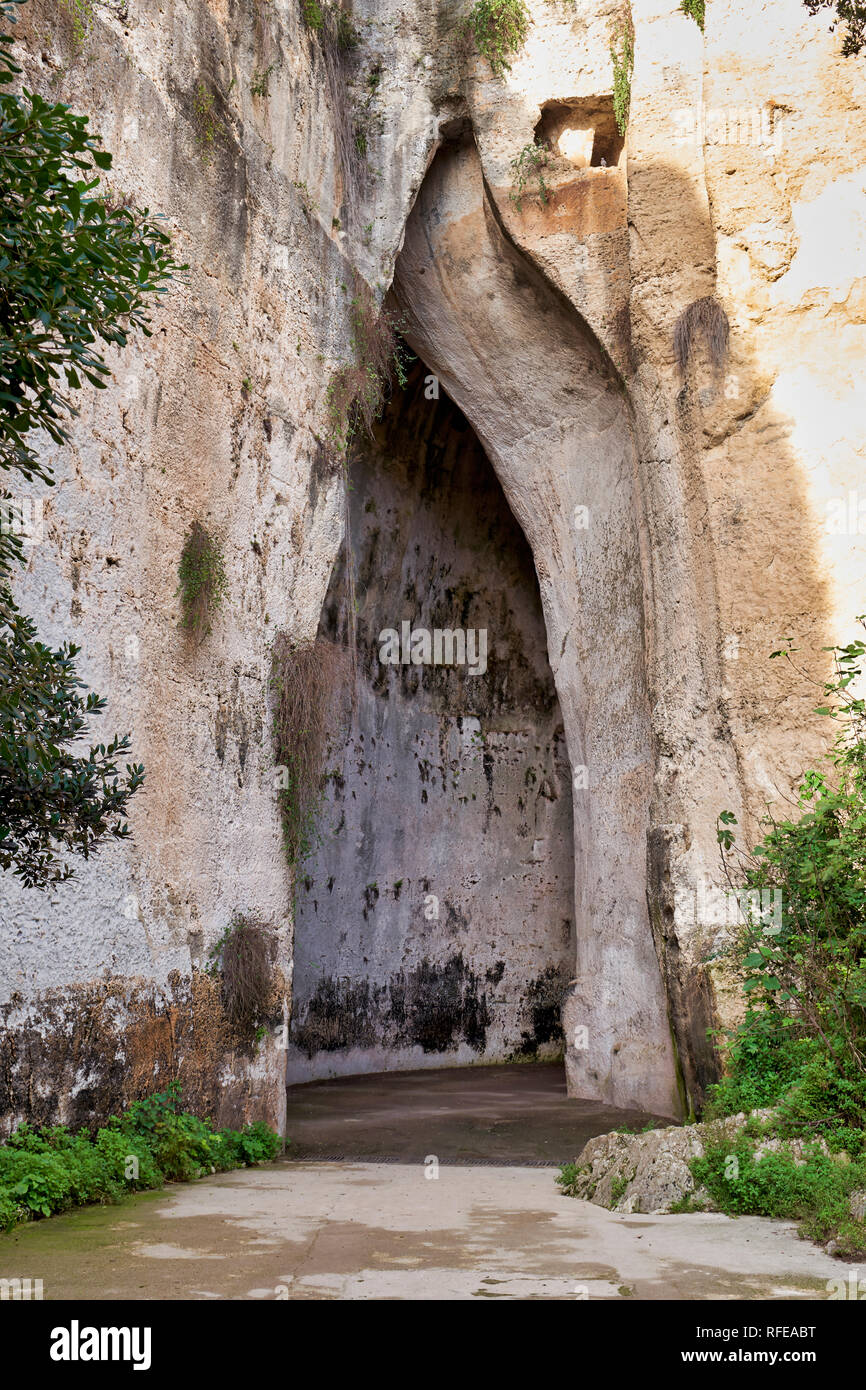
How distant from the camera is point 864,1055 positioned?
6.00m

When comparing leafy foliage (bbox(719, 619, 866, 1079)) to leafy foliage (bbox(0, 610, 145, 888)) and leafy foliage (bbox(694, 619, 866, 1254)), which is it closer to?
leafy foliage (bbox(694, 619, 866, 1254))

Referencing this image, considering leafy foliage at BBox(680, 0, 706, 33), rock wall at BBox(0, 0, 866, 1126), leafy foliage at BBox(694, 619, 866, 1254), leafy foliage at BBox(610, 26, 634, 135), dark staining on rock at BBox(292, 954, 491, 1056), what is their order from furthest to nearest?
dark staining on rock at BBox(292, 954, 491, 1056) → leafy foliage at BBox(610, 26, 634, 135) → leafy foliage at BBox(680, 0, 706, 33) → rock wall at BBox(0, 0, 866, 1126) → leafy foliage at BBox(694, 619, 866, 1254)

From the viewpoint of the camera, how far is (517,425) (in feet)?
40.4

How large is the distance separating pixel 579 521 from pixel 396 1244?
26.3 feet

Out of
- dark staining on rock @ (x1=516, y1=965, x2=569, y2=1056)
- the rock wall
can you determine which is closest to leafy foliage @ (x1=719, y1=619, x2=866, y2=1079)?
the rock wall

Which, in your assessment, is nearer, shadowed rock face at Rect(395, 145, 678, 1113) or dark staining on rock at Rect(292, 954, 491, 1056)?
shadowed rock face at Rect(395, 145, 678, 1113)

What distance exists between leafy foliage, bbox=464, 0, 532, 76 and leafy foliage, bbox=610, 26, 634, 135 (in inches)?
35.2

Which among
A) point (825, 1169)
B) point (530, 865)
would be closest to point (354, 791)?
point (530, 865)

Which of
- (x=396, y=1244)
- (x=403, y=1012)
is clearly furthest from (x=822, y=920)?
(x=403, y=1012)

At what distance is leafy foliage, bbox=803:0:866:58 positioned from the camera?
8.92 metres

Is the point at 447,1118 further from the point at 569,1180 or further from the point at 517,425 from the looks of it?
the point at 517,425

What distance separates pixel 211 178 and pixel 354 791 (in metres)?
7.82

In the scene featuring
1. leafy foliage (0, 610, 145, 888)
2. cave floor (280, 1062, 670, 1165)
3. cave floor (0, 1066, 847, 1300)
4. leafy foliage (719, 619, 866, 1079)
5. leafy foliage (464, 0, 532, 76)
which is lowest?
cave floor (280, 1062, 670, 1165)
